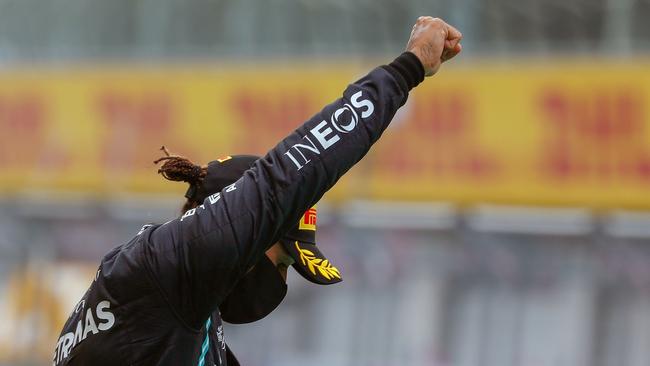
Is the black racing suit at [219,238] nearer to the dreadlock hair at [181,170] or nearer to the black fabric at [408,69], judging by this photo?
the black fabric at [408,69]

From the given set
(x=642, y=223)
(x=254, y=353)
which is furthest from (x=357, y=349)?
(x=642, y=223)

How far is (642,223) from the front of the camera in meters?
9.78

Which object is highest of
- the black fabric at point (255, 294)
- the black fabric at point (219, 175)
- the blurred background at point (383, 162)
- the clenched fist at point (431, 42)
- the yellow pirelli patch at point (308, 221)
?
the blurred background at point (383, 162)

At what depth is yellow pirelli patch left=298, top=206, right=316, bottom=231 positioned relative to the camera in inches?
122

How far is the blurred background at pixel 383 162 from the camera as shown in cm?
1008

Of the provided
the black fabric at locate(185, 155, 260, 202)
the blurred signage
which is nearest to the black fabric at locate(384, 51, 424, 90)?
the black fabric at locate(185, 155, 260, 202)

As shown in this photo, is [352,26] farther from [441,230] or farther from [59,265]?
[59,265]

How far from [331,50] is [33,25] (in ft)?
11.7

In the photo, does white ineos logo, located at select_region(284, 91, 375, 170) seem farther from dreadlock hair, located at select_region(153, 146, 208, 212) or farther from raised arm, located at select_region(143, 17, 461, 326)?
dreadlock hair, located at select_region(153, 146, 208, 212)

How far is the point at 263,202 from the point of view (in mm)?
2754

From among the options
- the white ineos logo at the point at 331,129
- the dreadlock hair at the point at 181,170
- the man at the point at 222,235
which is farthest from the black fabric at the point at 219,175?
the white ineos logo at the point at 331,129

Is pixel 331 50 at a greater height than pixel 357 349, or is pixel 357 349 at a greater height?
pixel 331 50

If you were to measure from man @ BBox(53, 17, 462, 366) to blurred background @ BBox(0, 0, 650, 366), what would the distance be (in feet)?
23.9

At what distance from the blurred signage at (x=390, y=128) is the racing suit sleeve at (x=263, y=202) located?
7.44 m
